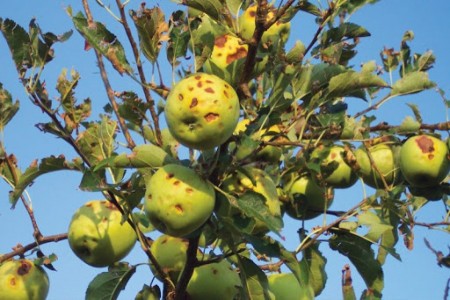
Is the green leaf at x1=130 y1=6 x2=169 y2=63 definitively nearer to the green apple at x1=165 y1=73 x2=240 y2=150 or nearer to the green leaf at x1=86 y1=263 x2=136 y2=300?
the green apple at x1=165 y1=73 x2=240 y2=150

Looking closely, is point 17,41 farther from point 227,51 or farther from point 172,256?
point 172,256

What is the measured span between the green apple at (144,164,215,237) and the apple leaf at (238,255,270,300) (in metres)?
0.36

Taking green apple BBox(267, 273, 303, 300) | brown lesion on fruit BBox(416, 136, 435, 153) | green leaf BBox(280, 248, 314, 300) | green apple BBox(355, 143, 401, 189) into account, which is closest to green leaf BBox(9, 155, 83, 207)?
green leaf BBox(280, 248, 314, 300)

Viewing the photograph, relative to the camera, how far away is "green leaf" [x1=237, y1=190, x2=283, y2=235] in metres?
1.99

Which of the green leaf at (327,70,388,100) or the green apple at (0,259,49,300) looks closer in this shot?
the green leaf at (327,70,388,100)

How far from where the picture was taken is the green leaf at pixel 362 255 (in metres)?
2.56

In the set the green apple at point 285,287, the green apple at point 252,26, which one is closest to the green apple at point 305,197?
the green apple at point 285,287

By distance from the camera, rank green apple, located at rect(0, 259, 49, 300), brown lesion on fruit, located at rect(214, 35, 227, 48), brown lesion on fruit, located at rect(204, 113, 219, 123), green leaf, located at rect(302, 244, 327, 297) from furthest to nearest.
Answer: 1. green apple, located at rect(0, 259, 49, 300)
2. green leaf, located at rect(302, 244, 327, 297)
3. brown lesion on fruit, located at rect(214, 35, 227, 48)
4. brown lesion on fruit, located at rect(204, 113, 219, 123)

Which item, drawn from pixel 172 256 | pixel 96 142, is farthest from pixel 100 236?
pixel 96 142

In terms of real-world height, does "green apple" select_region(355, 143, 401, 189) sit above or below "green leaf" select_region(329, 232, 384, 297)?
above

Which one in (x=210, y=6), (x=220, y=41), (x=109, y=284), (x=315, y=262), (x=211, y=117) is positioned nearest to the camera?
(x=211, y=117)

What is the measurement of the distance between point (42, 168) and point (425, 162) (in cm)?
138

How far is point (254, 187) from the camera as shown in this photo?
2.23 meters

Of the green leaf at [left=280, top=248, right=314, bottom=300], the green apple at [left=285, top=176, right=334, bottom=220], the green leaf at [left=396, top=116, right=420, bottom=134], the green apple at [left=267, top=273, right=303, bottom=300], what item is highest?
the green leaf at [left=396, top=116, right=420, bottom=134]
